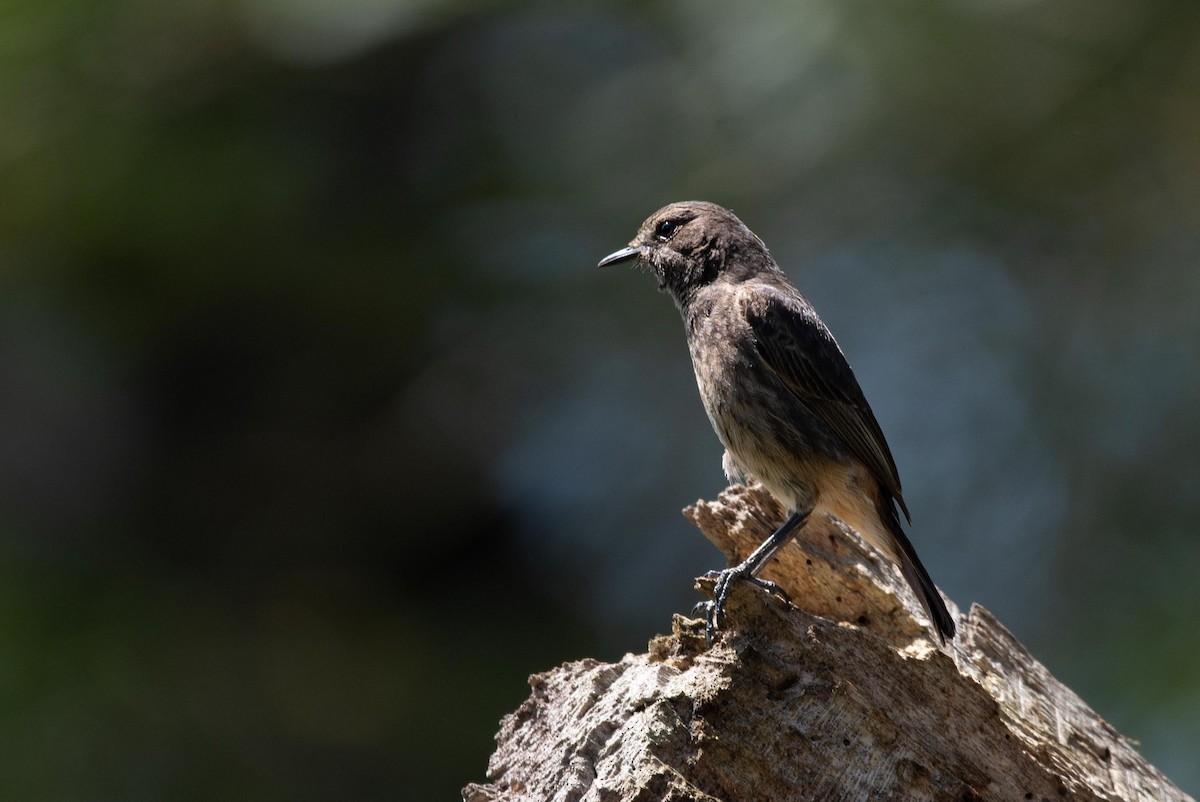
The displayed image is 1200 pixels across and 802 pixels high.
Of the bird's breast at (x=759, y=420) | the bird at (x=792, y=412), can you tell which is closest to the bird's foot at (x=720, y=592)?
the bird at (x=792, y=412)

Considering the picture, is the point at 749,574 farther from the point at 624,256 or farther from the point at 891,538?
the point at 624,256

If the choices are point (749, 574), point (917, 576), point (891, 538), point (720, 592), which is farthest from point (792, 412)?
point (720, 592)

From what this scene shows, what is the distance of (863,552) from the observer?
4312 mm

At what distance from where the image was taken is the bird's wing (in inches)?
190

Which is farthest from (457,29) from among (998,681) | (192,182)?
(998,681)

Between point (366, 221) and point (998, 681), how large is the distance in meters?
4.58

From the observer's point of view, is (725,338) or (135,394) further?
(135,394)

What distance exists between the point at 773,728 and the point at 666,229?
10.8 feet

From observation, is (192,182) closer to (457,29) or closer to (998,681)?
(457,29)

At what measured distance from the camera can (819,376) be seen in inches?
195

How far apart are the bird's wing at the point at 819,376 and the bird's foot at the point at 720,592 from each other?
0.96 m

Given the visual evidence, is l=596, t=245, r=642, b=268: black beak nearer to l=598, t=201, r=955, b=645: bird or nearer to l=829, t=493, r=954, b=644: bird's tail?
l=598, t=201, r=955, b=645: bird

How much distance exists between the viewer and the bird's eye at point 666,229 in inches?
229

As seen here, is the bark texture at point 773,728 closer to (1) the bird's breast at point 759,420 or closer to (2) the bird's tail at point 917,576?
(2) the bird's tail at point 917,576
